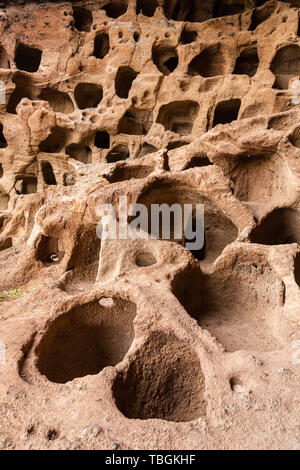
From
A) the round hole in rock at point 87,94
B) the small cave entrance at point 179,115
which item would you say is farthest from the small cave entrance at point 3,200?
the small cave entrance at point 179,115

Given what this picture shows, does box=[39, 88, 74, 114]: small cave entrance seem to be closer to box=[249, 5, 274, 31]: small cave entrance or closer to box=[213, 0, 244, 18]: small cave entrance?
box=[213, 0, 244, 18]: small cave entrance

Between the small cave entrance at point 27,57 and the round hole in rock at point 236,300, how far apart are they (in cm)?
1274

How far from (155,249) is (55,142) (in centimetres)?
884

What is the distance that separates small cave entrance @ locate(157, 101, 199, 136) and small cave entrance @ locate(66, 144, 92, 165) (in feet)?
9.71

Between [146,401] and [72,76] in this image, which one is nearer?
[146,401]

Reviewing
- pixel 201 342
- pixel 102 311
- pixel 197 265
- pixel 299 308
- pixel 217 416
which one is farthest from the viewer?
pixel 197 265

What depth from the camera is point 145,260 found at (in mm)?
4031

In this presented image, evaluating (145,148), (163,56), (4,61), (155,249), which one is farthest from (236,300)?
(4,61)

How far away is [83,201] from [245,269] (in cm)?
255

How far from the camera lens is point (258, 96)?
870 centimetres

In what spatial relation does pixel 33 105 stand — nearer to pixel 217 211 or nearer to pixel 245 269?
pixel 217 211

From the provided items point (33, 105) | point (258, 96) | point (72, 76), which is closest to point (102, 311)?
point (258, 96)

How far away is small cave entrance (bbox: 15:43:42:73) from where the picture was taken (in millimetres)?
12625

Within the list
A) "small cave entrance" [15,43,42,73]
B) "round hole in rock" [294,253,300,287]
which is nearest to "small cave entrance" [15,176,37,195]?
"small cave entrance" [15,43,42,73]
